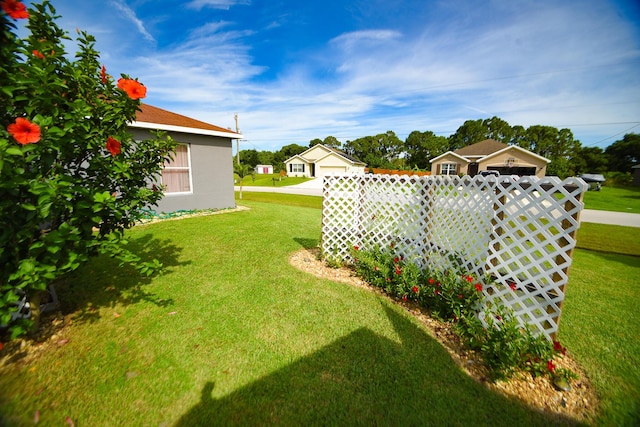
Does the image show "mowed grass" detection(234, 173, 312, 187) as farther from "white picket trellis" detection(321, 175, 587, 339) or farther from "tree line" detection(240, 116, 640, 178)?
"white picket trellis" detection(321, 175, 587, 339)

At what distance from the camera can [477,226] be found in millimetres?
2957

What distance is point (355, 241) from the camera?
462cm

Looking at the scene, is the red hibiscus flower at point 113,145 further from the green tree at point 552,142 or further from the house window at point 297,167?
the green tree at point 552,142

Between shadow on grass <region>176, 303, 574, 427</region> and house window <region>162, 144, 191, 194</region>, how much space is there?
7779 mm

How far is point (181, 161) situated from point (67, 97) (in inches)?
264

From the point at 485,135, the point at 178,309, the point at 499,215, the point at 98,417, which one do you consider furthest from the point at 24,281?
the point at 485,135

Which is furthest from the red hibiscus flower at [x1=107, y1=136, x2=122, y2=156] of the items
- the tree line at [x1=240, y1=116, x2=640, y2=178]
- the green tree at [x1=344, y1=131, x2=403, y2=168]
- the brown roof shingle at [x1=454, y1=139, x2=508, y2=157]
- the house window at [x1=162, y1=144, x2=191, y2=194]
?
the green tree at [x1=344, y1=131, x2=403, y2=168]

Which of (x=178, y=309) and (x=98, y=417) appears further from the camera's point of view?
(x=178, y=309)

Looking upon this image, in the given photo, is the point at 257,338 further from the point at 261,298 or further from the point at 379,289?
the point at 379,289

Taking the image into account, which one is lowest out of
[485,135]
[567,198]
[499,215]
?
[499,215]

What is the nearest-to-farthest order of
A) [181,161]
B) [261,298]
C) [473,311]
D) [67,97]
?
[67,97] → [473,311] → [261,298] → [181,161]

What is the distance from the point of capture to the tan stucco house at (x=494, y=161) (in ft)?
79.0

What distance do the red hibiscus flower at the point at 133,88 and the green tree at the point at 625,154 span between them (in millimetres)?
58468

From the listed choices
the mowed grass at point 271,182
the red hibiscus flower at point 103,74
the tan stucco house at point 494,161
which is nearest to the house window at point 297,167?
the mowed grass at point 271,182
